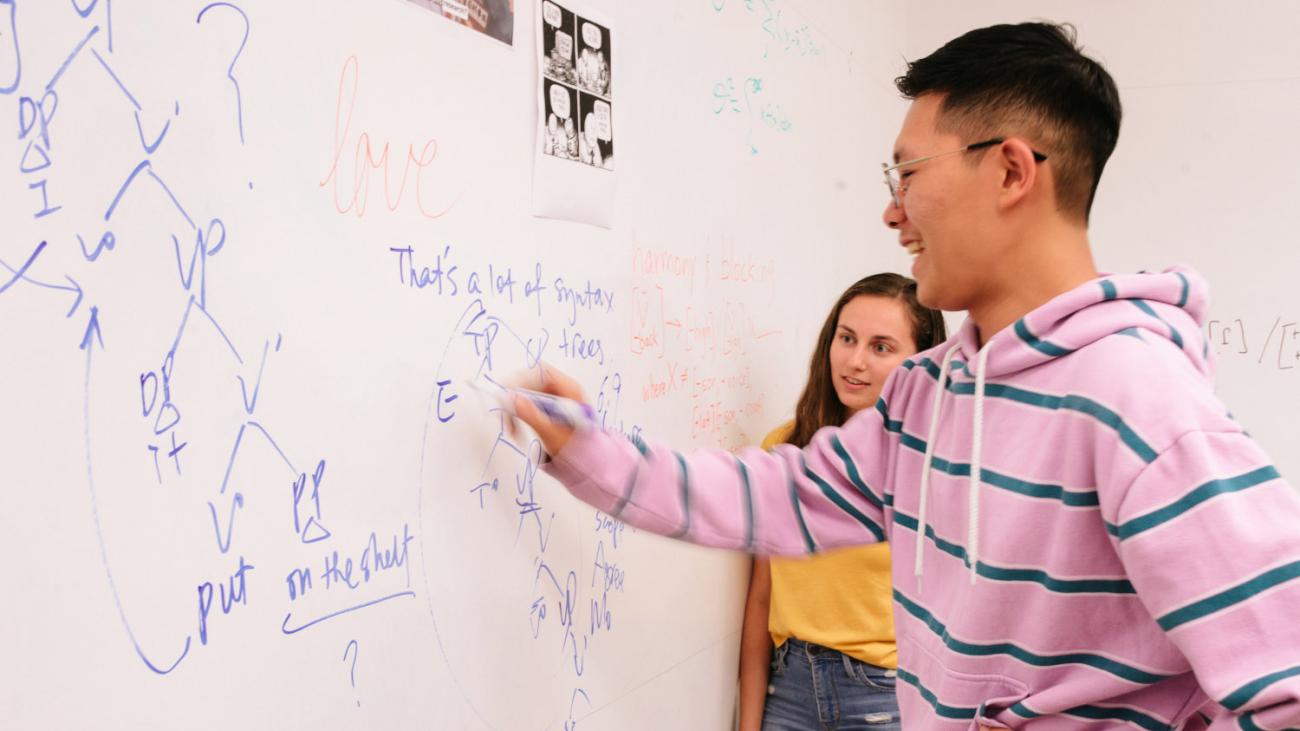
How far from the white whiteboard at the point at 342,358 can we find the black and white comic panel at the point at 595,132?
0.04m

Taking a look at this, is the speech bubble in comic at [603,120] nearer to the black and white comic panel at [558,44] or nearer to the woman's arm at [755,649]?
the black and white comic panel at [558,44]

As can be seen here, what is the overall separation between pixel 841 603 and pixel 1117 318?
2.96ft

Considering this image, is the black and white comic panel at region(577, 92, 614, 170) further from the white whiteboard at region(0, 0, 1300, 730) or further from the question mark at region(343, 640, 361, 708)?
the question mark at region(343, 640, 361, 708)

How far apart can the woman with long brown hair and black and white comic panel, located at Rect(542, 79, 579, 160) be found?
2.45ft

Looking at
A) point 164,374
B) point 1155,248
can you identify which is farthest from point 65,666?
point 1155,248

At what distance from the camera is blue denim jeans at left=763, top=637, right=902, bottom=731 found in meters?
1.57

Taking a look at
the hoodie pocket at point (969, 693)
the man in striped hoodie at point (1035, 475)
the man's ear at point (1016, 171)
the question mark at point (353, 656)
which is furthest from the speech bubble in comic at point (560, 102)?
the hoodie pocket at point (969, 693)

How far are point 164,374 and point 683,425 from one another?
0.83 meters

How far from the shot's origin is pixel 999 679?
A: 2.95 feet

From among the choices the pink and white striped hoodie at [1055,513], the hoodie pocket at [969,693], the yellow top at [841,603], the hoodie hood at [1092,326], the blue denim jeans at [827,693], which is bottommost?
the blue denim jeans at [827,693]

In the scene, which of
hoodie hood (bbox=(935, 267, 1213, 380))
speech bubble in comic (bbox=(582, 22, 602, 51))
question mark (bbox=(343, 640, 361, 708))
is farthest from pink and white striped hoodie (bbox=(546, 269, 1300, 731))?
speech bubble in comic (bbox=(582, 22, 602, 51))

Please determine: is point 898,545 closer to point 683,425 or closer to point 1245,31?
point 683,425

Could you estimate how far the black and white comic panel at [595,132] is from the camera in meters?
1.14

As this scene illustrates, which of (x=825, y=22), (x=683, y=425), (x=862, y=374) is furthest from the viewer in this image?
(x=825, y=22)
